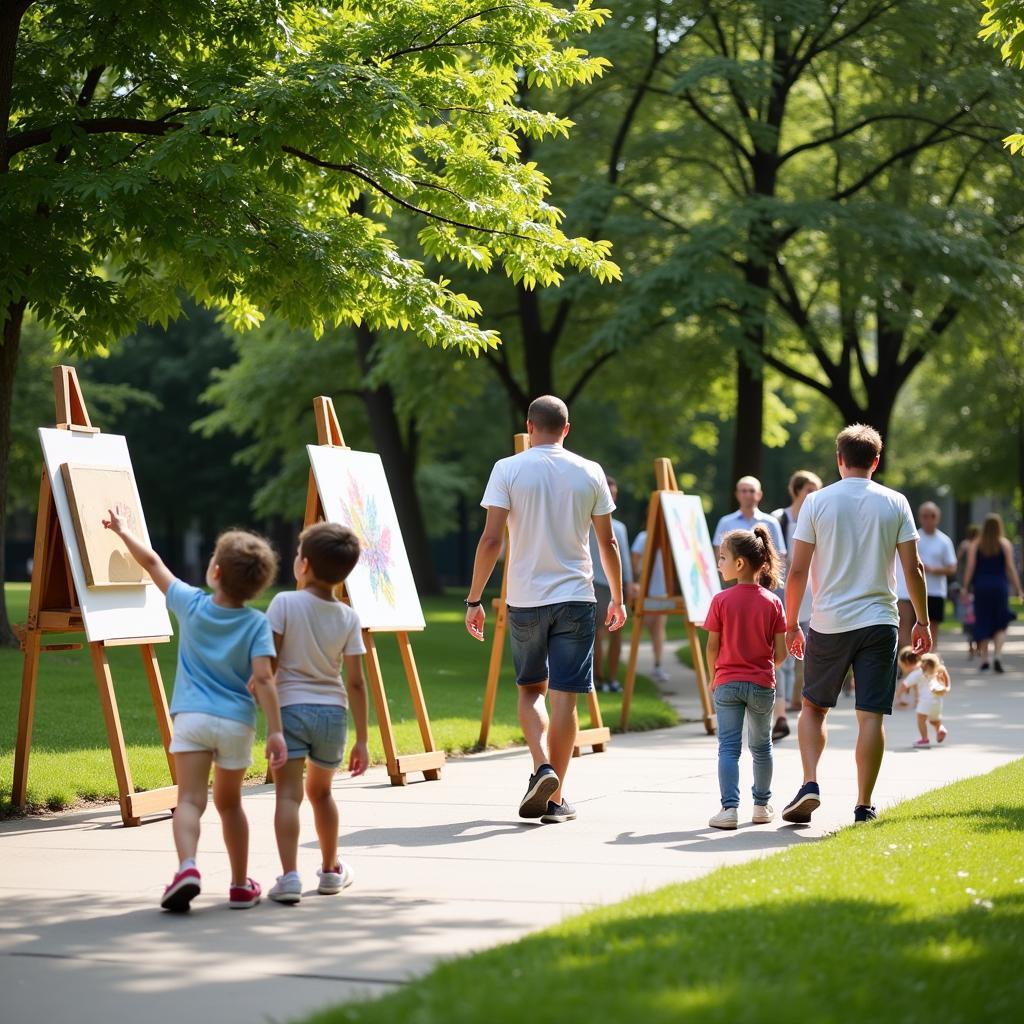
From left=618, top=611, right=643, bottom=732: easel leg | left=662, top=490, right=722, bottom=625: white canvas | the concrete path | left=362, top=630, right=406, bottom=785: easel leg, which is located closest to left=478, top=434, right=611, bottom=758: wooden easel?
the concrete path

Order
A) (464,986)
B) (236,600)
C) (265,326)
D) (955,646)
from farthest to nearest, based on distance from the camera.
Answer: (265,326), (955,646), (236,600), (464,986)

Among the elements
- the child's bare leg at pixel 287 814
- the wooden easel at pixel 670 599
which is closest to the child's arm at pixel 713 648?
the child's bare leg at pixel 287 814

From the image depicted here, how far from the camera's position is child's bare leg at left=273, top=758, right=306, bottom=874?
6.48 meters

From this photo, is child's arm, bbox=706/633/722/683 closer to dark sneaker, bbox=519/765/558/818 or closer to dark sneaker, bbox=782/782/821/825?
dark sneaker, bbox=782/782/821/825

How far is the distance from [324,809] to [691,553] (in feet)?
28.8

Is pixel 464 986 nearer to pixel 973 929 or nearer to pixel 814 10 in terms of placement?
pixel 973 929

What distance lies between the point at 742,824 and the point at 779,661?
3.13ft

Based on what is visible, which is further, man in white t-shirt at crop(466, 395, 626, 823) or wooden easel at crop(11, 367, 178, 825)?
man in white t-shirt at crop(466, 395, 626, 823)

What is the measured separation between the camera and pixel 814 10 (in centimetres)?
2358

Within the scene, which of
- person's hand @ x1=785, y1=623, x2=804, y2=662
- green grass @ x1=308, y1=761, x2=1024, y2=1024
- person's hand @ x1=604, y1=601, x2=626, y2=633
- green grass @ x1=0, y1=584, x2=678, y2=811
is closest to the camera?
green grass @ x1=308, y1=761, x2=1024, y2=1024

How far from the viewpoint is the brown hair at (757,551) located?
9.05 metres

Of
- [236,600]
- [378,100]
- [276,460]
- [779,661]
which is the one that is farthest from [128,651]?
[276,460]

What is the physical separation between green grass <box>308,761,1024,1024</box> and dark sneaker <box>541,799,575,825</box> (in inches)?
74.6

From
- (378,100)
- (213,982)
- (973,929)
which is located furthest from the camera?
(378,100)
